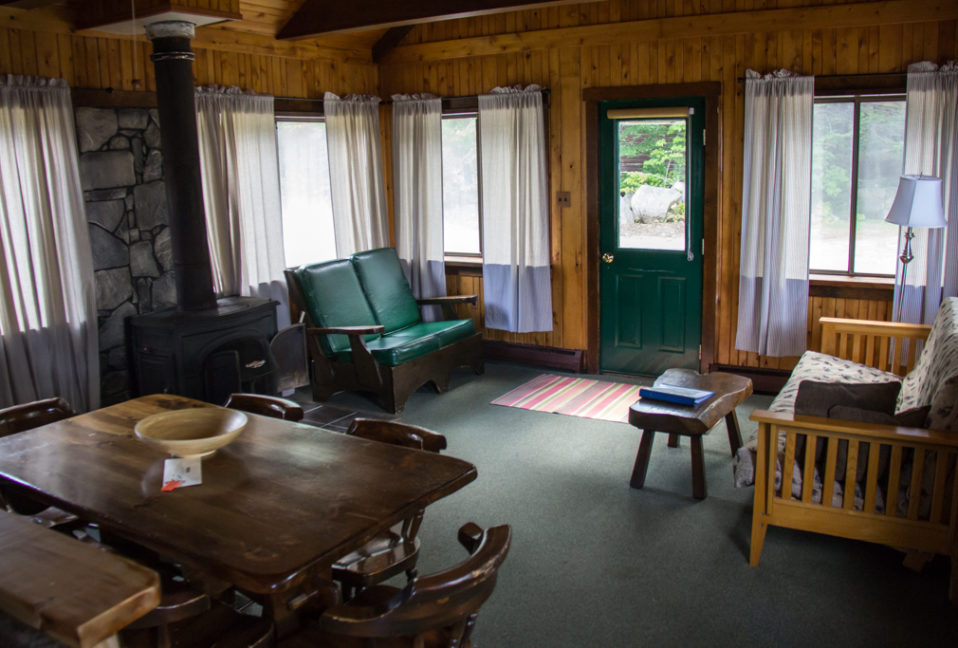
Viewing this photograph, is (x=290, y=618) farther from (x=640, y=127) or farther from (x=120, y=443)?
(x=640, y=127)

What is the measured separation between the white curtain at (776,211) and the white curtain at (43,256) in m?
4.02

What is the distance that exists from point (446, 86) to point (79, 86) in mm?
2687

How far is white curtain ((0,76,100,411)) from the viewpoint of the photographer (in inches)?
175

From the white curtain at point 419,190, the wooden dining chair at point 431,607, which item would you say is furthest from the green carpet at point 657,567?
the white curtain at point 419,190

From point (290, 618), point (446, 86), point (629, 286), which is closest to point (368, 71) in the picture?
point (446, 86)

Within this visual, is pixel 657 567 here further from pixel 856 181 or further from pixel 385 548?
pixel 856 181

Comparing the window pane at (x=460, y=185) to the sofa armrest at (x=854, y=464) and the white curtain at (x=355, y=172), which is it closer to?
the white curtain at (x=355, y=172)

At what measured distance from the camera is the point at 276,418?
3.04m

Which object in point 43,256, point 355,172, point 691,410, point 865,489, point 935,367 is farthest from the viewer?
point 355,172

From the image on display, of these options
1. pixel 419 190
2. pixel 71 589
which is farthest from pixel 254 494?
pixel 419 190

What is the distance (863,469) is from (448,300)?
3.55 metres

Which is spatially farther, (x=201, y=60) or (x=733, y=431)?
(x=201, y=60)

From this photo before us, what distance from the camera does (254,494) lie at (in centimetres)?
231

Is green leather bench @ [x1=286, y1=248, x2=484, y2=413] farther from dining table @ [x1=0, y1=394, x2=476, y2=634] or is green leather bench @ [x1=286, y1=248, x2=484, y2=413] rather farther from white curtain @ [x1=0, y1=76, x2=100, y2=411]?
dining table @ [x1=0, y1=394, x2=476, y2=634]
